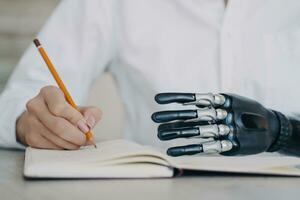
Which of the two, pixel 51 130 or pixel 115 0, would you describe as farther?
pixel 115 0

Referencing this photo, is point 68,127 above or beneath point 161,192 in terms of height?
above

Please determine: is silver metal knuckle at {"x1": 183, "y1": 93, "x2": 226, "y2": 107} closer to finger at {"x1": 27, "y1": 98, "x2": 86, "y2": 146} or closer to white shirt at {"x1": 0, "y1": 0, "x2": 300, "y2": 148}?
finger at {"x1": 27, "y1": 98, "x2": 86, "y2": 146}

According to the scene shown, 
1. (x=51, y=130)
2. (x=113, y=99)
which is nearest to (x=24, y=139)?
(x=51, y=130)

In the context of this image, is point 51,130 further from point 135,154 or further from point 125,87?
point 125,87

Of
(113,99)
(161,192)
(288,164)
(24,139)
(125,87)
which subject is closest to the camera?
(161,192)

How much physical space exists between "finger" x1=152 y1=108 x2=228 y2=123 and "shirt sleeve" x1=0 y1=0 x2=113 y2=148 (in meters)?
0.56

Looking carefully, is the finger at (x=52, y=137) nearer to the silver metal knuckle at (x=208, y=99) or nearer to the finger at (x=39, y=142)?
the finger at (x=39, y=142)

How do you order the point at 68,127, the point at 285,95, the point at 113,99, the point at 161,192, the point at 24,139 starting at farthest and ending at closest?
the point at 113,99 → the point at 285,95 → the point at 24,139 → the point at 68,127 → the point at 161,192

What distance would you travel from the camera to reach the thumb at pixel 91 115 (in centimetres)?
93

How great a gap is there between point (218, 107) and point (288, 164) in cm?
13

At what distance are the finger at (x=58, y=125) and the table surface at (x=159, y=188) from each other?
131 mm

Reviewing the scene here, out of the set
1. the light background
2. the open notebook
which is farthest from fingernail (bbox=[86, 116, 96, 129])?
the light background

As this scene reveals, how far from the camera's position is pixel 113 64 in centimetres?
150

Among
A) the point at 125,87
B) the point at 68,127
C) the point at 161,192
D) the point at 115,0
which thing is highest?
the point at 115,0
